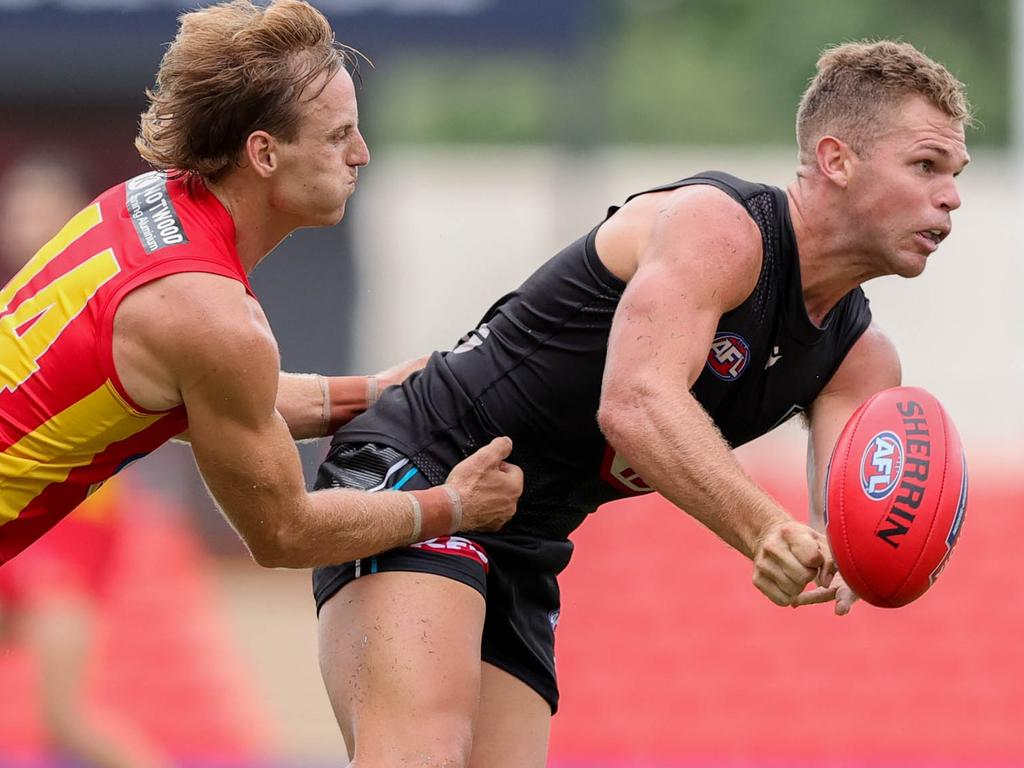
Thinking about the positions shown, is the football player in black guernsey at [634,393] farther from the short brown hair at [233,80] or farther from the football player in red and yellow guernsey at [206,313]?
the short brown hair at [233,80]

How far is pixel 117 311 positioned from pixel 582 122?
962 cm

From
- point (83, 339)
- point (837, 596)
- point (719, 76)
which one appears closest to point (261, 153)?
point (83, 339)

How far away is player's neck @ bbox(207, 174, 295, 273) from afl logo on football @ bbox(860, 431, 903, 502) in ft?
4.63

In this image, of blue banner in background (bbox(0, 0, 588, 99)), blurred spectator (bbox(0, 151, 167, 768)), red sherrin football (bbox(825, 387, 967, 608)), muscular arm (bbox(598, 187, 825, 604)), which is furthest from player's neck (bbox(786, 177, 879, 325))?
blue banner in background (bbox(0, 0, 588, 99))

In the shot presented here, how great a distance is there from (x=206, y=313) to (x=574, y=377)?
996mm

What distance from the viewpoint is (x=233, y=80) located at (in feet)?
12.0

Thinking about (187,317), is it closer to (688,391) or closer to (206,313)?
(206,313)

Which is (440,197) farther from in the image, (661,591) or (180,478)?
(661,591)

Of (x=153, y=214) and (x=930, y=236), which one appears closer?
(x=153, y=214)

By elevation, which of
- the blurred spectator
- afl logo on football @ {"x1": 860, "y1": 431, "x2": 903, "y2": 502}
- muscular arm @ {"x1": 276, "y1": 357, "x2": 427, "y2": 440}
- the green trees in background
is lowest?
the green trees in background

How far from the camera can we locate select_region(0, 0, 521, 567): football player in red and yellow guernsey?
11.4 ft

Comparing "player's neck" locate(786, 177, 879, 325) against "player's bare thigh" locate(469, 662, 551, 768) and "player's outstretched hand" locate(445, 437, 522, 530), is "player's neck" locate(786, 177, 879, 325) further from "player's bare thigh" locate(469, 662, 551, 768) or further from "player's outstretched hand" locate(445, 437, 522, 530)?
"player's bare thigh" locate(469, 662, 551, 768)

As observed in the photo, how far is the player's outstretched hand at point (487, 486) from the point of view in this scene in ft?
13.0

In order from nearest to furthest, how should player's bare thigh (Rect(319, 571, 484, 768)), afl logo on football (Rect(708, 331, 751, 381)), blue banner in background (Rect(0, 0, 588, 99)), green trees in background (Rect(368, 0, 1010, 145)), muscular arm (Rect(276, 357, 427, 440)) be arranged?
player's bare thigh (Rect(319, 571, 484, 768))
afl logo on football (Rect(708, 331, 751, 381))
muscular arm (Rect(276, 357, 427, 440))
blue banner in background (Rect(0, 0, 588, 99))
green trees in background (Rect(368, 0, 1010, 145))
